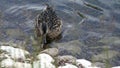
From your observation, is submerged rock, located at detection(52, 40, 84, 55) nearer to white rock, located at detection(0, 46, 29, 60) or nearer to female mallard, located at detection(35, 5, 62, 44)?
female mallard, located at detection(35, 5, 62, 44)

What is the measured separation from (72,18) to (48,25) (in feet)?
3.82

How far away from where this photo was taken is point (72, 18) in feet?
30.3

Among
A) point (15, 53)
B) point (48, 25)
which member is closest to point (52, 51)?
point (48, 25)

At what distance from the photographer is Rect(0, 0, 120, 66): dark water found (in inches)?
330

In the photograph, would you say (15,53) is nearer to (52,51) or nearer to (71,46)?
(52,51)

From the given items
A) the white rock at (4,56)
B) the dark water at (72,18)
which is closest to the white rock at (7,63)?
the white rock at (4,56)

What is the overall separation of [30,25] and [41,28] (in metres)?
0.81

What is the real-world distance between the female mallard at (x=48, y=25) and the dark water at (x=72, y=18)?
22 centimetres

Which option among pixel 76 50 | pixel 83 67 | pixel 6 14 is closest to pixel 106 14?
pixel 76 50

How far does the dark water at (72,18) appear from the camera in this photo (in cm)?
839

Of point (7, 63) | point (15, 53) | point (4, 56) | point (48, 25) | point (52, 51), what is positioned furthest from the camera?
point (48, 25)

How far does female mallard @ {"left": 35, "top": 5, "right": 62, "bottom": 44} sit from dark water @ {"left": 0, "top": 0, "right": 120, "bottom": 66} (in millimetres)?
218

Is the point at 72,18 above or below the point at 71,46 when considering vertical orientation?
above

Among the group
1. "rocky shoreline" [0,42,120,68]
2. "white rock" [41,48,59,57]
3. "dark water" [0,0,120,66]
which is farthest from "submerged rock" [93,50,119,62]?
"white rock" [41,48,59,57]
